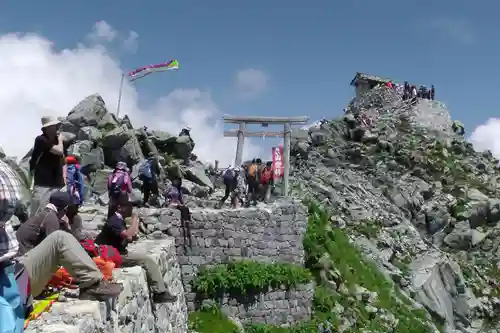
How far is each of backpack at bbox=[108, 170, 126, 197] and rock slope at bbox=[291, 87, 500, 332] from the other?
8.44 metres

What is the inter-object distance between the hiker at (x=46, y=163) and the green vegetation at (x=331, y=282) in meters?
5.84

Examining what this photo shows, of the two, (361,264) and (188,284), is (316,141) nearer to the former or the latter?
(361,264)

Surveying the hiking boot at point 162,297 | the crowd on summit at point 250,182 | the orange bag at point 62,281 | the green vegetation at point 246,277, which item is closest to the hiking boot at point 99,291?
the orange bag at point 62,281

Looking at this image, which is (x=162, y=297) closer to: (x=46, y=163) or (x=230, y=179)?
(x=46, y=163)

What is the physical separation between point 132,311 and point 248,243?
6845 mm

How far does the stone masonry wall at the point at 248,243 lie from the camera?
477 inches

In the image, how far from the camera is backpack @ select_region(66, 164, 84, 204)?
780 centimetres

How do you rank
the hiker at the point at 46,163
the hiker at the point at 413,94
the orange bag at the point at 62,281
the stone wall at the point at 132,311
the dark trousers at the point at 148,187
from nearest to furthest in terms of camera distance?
the stone wall at the point at 132,311 < the orange bag at the point at 62,281 < the hiker at the point at 46,163 < the dark trousers at the point at 148,187 < the hiker at the point at 413,94

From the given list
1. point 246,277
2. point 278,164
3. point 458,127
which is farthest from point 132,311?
point 458,127

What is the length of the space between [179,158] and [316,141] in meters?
14.5

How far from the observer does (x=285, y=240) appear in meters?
14.2

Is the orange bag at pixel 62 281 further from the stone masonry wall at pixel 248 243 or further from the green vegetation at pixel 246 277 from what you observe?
the green vegetation at pixel 246 277

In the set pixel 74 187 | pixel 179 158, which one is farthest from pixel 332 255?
pixel 74 187

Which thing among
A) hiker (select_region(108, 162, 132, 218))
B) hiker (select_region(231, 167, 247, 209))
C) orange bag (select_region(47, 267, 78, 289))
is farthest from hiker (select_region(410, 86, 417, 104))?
orange bag (select_region(47, 267, 78, 289))
